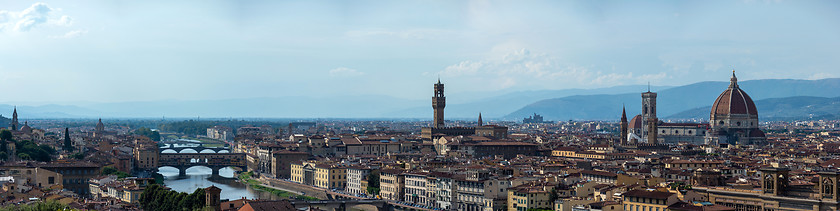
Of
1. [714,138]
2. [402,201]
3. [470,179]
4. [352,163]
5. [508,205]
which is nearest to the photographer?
[508,205]

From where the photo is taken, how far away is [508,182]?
5097 centimetres

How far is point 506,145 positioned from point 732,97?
1265 inches

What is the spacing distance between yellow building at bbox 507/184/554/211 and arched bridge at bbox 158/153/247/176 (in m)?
48.7

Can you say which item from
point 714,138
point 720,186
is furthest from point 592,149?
point 720,186

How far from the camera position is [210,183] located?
77062mm

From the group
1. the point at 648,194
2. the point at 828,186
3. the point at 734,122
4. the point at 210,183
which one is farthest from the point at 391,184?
the point at 734,122

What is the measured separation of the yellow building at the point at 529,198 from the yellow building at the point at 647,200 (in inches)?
290

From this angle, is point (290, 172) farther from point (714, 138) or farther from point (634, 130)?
point (634, 130)

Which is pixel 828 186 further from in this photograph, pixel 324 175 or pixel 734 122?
pixel 734 122

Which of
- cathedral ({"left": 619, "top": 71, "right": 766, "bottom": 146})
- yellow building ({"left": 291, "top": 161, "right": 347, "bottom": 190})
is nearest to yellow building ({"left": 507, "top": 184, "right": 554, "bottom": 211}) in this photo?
yellow building ({"left": 291, "top": 161, "right": 347, "bottom": 190})

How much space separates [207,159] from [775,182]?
6844 centimetres

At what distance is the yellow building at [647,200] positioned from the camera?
37.3m

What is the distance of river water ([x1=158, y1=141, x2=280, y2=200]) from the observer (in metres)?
66.1

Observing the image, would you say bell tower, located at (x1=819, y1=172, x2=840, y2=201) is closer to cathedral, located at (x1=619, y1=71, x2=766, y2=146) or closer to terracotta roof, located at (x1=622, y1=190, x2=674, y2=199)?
terracotta roof, located at (x1=622, y1=190, x2=674, y2=199)
